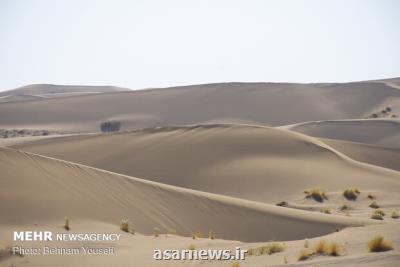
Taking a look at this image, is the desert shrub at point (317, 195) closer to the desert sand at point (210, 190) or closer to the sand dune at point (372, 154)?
the desert sand at point (210, 190)

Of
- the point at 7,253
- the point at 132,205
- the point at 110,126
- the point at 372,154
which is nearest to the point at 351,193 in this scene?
the point at 132,205

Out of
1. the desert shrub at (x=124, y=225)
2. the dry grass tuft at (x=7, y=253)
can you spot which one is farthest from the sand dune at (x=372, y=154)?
the dry grass tuft at (x=7, y=253)

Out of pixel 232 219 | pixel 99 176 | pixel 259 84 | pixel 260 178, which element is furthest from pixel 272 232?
pixel 259 84

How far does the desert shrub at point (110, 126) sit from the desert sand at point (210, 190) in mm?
26801

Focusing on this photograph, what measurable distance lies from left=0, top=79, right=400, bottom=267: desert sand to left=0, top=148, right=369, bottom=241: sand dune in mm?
32

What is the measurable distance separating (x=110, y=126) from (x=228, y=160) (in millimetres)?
43587

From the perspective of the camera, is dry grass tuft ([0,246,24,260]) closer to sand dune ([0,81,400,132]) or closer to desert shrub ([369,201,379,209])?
desert shrub ([369,201,379,209])

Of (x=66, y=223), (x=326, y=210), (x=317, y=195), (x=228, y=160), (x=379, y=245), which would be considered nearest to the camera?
(x=379, y=245)

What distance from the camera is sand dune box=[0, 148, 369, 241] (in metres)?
12.9

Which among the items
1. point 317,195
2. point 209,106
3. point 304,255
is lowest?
point 317,195

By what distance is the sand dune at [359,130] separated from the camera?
160 feet

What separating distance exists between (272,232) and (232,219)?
1268mm

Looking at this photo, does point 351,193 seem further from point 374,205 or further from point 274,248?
point 274,248

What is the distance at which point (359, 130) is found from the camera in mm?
51594
